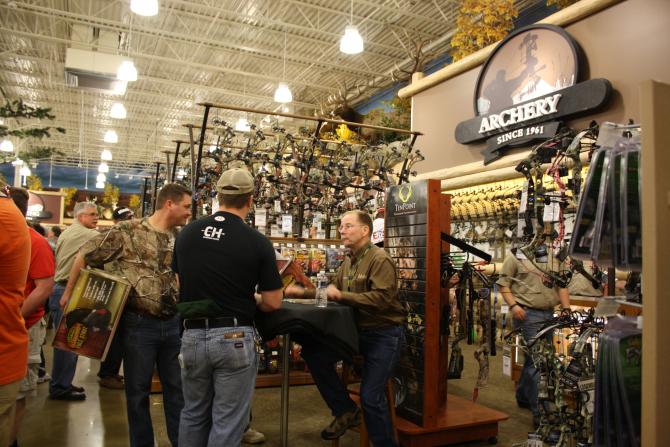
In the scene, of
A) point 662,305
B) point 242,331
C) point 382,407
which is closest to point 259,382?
point 382,407

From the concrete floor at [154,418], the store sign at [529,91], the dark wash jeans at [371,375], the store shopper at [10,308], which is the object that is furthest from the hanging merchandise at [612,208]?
the store sign at [529,91]

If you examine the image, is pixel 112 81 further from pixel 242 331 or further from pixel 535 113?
pixel 242 331

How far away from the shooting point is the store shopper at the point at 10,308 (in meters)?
2.02

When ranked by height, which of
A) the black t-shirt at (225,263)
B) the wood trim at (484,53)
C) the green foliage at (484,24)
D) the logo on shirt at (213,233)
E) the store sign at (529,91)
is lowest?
the black t-shirt at (225,263)

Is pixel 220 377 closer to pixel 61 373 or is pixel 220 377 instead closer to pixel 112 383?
pixel 61 373

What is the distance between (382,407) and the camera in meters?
3.30

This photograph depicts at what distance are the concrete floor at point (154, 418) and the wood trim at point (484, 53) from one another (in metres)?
4.78

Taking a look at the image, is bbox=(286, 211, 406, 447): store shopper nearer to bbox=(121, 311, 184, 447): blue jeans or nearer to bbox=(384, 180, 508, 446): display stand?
bbox=(384, 180, 508, 446): display stand

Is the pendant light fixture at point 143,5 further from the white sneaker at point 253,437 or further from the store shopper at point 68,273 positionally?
the white sneaker at point 253,437

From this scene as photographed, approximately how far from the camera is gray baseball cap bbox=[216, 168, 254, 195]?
2.61m

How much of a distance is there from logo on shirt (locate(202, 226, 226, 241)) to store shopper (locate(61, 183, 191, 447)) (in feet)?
2.63

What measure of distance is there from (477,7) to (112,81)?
7738 millimetres

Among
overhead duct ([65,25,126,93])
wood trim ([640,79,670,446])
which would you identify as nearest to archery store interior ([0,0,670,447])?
wood trim ([640,79,670,446])

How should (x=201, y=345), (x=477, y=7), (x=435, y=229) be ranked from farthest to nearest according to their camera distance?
(x=477, y=7)
(x=435, y=229)
(x=201, y=345)
